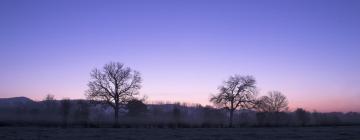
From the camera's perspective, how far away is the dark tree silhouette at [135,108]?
69.2m

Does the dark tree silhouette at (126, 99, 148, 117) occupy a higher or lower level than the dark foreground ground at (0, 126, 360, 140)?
higher

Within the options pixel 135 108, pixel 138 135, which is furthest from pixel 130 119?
pixel 138 135

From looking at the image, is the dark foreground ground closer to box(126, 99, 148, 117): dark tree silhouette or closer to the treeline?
the treeline

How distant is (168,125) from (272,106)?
71.9m

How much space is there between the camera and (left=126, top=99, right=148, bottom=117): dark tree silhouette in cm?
6925

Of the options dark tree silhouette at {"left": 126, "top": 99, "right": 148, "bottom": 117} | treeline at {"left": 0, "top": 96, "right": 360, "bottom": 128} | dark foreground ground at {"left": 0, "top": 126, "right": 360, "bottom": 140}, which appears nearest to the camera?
dark foreground ground at {"left": 0, "top": 126, "right": 360, "bottom": 140}

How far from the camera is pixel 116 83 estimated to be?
2677 inches

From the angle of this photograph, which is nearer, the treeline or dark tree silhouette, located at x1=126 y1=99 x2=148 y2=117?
the treeline

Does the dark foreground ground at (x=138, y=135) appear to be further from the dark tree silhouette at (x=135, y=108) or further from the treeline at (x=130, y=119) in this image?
the dark tree silhouette at (x=135, y=108)

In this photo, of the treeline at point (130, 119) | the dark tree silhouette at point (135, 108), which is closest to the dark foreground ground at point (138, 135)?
the treeline at point (130, 119)

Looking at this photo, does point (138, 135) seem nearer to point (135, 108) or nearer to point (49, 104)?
point (135, 108)

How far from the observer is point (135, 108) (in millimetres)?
72375

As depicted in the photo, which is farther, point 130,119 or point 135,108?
point 135,108

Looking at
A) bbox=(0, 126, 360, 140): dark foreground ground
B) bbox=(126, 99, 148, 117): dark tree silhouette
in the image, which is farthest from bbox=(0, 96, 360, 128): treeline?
bbox=(0, 126, 360, 140): dark foreground ground
